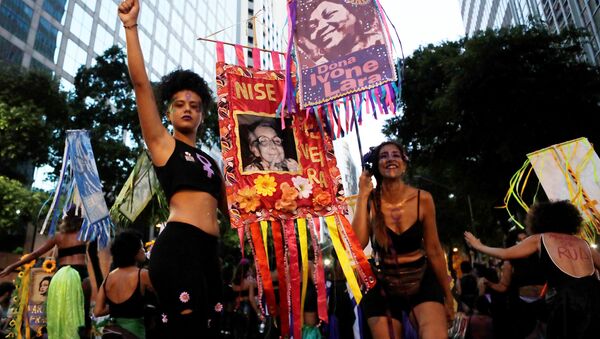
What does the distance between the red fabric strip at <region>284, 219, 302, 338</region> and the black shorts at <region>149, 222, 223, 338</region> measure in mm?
1618

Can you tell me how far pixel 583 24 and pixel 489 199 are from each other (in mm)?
13787

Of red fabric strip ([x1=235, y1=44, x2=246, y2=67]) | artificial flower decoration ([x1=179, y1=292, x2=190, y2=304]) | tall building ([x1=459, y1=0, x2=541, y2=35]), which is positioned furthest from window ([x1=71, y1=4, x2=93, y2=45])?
artificial flower decoration ([x1=179, y1=292, x2=190, y2=304])

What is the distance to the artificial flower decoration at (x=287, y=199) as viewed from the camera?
3811mm

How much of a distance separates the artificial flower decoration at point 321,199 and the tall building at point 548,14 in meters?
15.0

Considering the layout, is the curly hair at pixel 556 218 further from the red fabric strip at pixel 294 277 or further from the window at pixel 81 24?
the window at pixel 81 24

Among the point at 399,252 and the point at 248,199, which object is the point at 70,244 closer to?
the point at 248,199

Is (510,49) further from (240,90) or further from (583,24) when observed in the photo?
(240,90)

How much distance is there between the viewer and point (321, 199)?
Answer: 12.7ft

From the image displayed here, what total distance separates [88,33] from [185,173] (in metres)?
38.7

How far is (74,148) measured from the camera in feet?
19.1

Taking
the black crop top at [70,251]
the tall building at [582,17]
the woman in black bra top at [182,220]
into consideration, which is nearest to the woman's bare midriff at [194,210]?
the woman in black bra top at [182,220]

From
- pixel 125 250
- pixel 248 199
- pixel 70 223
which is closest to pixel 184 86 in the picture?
pixel 248 199

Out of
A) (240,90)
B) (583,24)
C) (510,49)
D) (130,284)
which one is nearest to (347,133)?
(240,90)

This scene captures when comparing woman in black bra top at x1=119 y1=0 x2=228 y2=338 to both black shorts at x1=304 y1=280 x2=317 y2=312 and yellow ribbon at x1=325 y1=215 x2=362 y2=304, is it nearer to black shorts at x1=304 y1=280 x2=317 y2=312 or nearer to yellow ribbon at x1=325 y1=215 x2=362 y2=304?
yellow ribbon at x1=325 y1=215 x2=362 y2=304
